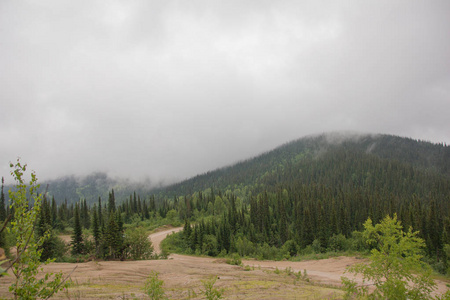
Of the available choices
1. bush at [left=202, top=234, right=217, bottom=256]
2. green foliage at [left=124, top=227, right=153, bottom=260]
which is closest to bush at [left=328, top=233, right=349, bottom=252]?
bush at [left=202, top=234, right=217, bottom=256]

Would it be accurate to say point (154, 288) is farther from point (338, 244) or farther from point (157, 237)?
point (157, 237)

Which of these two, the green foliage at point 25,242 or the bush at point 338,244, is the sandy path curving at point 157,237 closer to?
the bush at point 338,244

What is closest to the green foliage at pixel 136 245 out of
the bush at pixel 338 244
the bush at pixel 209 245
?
the bush at pixel 209 245

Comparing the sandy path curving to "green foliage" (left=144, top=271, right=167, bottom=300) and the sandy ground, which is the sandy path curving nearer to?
the sandy ground

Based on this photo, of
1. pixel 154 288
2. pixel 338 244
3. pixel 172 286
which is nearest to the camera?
pixel 154 288

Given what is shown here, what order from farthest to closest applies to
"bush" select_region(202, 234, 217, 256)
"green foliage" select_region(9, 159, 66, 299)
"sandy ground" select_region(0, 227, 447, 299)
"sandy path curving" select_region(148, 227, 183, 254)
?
"sandy path curving" select_region(148, 227, 183, 254) < "bush" select_region(202, 234, 217, 256) < "sandy ground" select_region(0, 227, 447, 299) < "green foliage" select_region(9, 159, 66, 299)

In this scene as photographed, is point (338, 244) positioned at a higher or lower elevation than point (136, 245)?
lower

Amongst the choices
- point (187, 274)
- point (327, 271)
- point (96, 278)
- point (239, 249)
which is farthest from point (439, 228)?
point (96, 278)

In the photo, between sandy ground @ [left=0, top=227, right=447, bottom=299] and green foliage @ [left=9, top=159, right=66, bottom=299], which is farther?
sandy ground @ [left=0, top=227, right=447, bottom=299]

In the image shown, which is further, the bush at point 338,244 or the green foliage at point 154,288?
the bush at point 338,244

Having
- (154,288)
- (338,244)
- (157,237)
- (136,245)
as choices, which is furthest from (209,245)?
(154,288)

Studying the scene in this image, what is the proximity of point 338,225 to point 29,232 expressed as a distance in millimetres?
91385

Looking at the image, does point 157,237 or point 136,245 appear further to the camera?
point 157,237

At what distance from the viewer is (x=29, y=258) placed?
605cm
